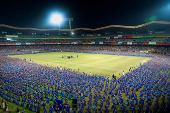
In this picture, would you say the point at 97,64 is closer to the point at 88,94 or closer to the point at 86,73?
the point at 86,73

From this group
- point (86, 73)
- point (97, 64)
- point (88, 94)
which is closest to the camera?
point (88, 94)

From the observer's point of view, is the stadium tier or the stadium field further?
the stadium field

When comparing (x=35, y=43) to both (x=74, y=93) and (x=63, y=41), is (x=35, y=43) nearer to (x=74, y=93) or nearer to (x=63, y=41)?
(x=63, y=41)

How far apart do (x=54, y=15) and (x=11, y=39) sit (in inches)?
1311

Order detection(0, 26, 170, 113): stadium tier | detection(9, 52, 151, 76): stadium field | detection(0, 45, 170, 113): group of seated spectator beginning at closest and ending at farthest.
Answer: detection(0, 45, 170, 113): group of seated spectator → detection(0, 26, 170, 113): stadium tier → detection(9, 52, 151, 76): stadium field

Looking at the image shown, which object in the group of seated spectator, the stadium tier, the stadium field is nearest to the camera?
the group of seated spectator

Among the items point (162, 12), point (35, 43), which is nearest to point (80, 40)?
point (35, 43)

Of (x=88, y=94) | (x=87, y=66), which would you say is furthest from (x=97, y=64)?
(x=88, y=94)

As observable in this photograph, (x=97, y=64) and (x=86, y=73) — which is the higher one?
(x=86, y=73)

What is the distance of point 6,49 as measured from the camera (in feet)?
242

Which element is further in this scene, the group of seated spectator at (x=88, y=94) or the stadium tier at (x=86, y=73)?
the stadium tier at (x=86, y=73)

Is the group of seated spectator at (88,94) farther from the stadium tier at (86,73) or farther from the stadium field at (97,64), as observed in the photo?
the stadium field at (97,64)

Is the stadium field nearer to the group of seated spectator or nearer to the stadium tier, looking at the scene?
the stadium tier

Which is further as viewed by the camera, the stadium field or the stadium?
the stadium field
